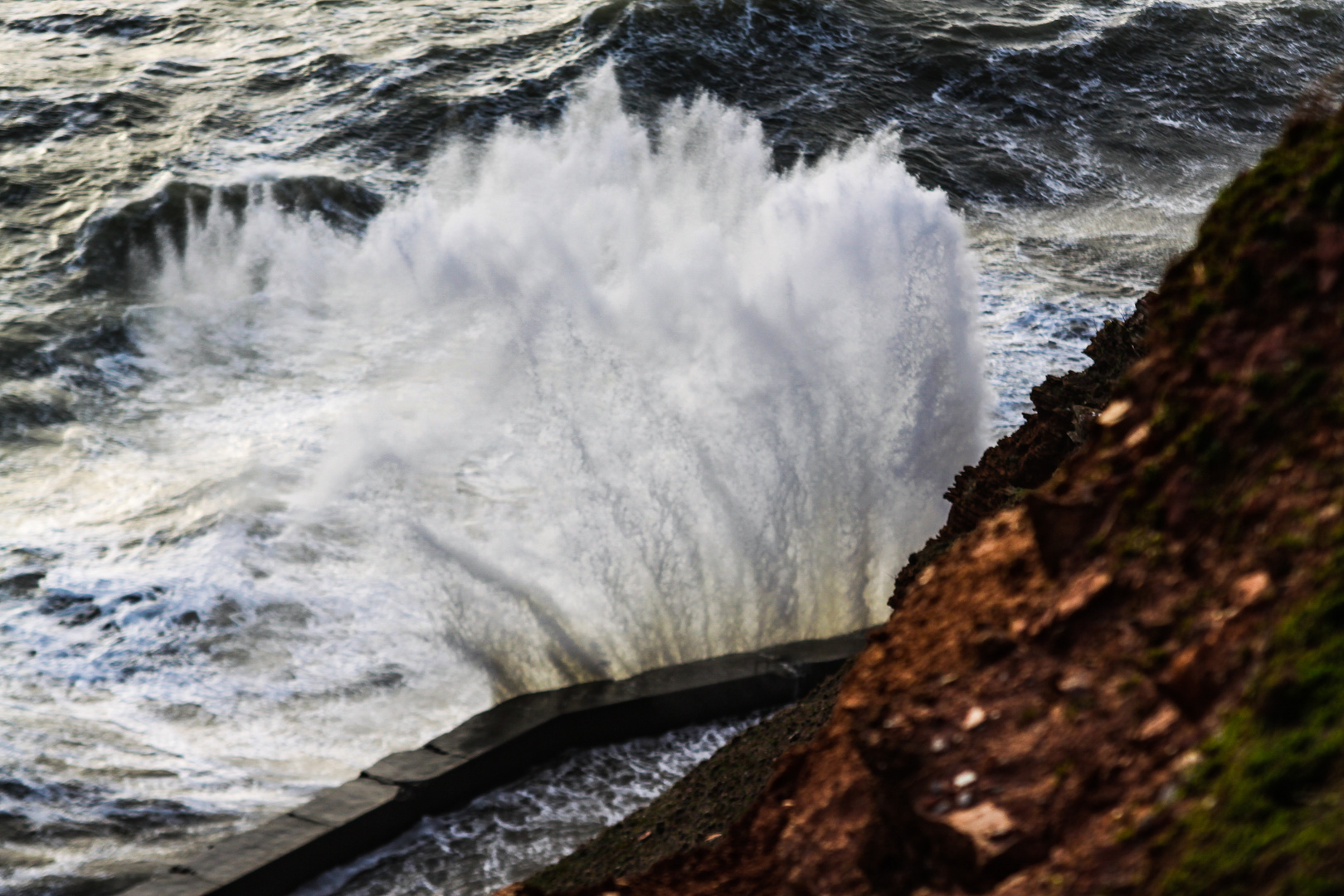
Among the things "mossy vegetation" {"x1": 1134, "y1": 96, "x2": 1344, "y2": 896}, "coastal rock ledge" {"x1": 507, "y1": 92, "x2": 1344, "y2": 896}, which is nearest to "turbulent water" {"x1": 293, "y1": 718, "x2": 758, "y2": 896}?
"coastal rock ledge" {"x1": 507, "y1": 92, "x2": 1344, "y2": 896}

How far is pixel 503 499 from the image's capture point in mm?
9453

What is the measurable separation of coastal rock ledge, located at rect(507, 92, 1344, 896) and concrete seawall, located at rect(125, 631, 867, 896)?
12.0 ft

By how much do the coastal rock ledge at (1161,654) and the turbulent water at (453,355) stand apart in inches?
194

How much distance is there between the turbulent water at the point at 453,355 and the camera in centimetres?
760

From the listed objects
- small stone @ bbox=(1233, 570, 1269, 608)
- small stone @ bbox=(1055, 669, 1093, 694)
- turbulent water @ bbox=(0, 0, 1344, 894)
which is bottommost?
turbulent water @ bbox=(0, 0, 1344, 894)

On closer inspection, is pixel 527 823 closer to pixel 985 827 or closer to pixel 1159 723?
pixel 985 827

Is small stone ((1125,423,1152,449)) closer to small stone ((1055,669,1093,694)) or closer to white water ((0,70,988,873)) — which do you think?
small stone ((1055,669,1093,694))

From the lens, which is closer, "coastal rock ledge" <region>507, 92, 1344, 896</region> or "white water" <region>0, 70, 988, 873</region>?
"coastal rock ledge" <region>507, 92, 1344, 896</region>

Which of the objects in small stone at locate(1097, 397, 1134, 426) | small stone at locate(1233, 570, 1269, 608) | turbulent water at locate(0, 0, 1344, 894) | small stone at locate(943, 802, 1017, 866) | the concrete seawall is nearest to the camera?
small stone at locate(1233, 570, 1269, 608)

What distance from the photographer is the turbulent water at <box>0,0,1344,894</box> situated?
7.60m

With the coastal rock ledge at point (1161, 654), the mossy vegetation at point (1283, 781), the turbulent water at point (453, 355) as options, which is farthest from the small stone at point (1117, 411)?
the turbulent water at point (453, 355)

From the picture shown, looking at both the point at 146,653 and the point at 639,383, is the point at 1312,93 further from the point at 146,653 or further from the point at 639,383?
the point at 146,653

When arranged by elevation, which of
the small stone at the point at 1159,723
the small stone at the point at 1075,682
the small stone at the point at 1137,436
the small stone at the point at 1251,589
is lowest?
the small stone at the point at 1075,682

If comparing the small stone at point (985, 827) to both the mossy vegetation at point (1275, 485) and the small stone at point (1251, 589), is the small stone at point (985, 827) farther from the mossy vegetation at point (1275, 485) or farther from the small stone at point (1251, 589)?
the small stone at point (1251, 589)
